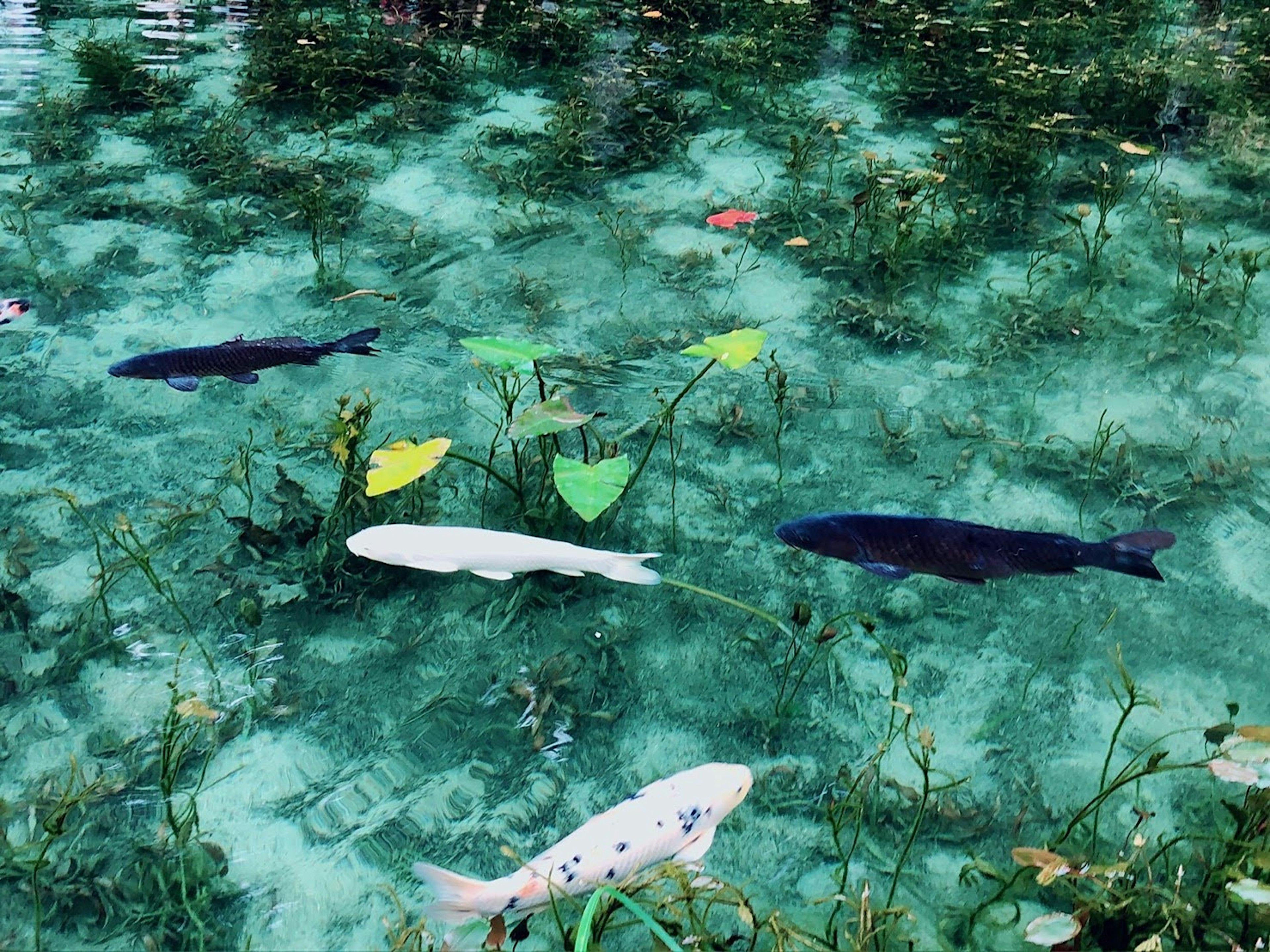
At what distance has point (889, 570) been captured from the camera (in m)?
2.79

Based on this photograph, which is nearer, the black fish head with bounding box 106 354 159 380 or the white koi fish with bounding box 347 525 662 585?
the white koi fish with bounding box 347 525 662 585

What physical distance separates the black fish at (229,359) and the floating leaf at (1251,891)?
3138 millimetres

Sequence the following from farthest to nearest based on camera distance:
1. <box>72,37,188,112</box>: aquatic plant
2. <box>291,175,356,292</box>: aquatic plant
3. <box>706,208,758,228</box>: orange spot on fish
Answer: <box>72,37,188,112</box>: aquatic plant < <box>706,208,758,228</box>: orange spot on fish < <box>291,175,356,292</box>: aquatic plant

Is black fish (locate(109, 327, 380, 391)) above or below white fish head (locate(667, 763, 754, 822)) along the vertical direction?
above

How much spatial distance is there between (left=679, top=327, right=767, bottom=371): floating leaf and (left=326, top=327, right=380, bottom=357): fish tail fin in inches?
53.9

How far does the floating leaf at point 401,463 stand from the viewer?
2736 mm

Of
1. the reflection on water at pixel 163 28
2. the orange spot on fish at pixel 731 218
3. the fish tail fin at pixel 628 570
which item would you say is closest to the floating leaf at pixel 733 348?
the fish tail fin at pixel 628 570

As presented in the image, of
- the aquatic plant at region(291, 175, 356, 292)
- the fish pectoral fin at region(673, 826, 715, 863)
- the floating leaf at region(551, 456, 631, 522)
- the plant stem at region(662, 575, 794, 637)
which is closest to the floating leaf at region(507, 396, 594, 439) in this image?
the floating leaf at region(551, 456, 631, 522)

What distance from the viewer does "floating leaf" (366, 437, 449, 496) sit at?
274cm

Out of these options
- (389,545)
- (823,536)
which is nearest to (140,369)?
(389,545)

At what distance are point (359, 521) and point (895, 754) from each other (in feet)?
6.48

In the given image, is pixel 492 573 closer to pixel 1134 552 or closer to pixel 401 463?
pixel 401 463

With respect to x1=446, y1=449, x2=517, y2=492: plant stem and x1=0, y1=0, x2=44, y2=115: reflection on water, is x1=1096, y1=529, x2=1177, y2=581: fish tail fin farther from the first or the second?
x1=0, y1=0, x2=44, y2=115: reflection on water

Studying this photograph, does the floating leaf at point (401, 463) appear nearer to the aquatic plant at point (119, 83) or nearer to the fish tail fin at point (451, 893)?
the fish tail fin at point (451, 893)
